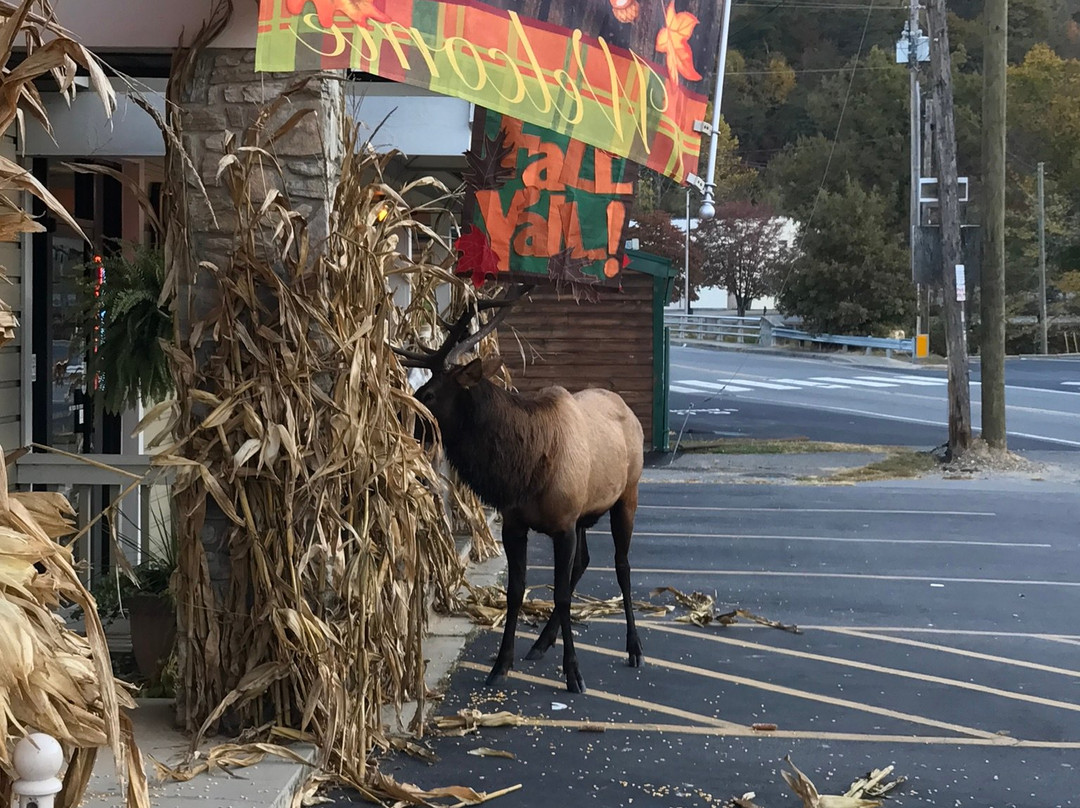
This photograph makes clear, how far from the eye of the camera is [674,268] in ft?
60.1

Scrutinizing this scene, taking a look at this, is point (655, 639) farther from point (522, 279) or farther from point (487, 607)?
point (522, 279)

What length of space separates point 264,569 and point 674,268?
13.8 meters

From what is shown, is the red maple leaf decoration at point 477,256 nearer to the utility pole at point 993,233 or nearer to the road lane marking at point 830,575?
the road lane marking at point 830,575

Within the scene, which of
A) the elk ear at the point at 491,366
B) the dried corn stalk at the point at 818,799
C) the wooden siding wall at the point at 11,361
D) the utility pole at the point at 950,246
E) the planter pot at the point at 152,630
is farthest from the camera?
the utility pole at the point at 950,246

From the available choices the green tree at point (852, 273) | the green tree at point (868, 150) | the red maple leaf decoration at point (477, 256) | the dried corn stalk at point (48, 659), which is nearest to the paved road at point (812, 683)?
the red maple leaf decoration at point (477, 256)

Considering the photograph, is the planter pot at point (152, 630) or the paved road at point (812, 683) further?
the planter pot at point (152, 630)

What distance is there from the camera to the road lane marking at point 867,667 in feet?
22.0

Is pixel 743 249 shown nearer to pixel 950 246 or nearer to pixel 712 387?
pixel 712 387

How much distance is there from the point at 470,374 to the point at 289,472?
1507mm

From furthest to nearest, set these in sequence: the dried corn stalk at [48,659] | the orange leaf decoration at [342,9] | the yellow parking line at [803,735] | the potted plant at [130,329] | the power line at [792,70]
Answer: the power line at [792,70] → the potted plant at [130,329] → the yellow parking line at [803,735] → the orange leaf decoration at [342,9] → the dried corn stalk at [48,659]

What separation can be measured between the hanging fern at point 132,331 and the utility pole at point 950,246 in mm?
11729

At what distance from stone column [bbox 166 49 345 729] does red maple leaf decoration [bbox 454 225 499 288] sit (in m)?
0.99

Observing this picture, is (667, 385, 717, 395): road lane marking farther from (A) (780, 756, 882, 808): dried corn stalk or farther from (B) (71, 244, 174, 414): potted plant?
(A) (780, 756, 882, 808): dried corn stalk

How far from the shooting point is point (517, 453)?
21.7 feet
